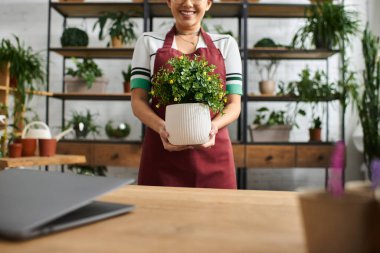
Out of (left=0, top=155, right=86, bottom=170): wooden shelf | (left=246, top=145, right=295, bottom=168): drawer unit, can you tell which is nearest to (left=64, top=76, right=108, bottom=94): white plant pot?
(left=0, top=155, right=86, bottom=170): wooden shelf

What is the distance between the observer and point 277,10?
4.20 metres

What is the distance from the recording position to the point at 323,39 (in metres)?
3.85

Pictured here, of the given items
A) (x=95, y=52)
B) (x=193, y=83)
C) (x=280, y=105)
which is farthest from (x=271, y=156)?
(x=193, y=83)

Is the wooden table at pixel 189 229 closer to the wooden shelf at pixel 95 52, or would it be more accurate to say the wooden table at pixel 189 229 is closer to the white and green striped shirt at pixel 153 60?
the white and green striped shirt at pixel 153 60

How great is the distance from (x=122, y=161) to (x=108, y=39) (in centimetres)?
152

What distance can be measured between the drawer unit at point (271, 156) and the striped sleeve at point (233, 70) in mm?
2019

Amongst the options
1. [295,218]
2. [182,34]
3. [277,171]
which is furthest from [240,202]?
[277,171]

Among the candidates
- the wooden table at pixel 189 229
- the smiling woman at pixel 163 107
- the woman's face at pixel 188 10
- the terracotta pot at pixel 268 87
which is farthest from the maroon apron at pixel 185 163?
the terracotta pot at pixel 268 87

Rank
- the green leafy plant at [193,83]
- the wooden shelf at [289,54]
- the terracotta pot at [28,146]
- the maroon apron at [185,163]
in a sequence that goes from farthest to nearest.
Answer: the wooden shelf at [289,54] → the terracotta pot at [28,146] → the maroon apron at [185,163] → the green leafy plant at [193,83]

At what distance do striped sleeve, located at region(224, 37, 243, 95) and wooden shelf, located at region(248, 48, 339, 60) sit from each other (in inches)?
84.7

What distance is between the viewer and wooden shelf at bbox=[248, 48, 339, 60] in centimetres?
391

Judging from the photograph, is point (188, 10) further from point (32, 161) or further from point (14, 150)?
point (14, 150)

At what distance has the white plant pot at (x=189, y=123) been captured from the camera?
1.42 metres

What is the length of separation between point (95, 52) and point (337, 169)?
4.08 m
